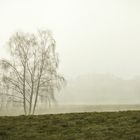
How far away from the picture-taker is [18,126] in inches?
630

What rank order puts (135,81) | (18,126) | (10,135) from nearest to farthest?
(10,135)
(18,126)
(135,81)

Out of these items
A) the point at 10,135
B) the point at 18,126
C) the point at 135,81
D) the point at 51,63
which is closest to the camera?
the point at 10,135

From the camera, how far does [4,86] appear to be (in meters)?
35.4

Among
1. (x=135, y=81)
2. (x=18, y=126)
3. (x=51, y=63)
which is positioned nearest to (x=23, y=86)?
(x=51, y=63)

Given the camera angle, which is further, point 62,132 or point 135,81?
point 135,81

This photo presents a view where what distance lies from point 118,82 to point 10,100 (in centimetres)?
13686

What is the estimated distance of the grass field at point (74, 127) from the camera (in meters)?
13.8

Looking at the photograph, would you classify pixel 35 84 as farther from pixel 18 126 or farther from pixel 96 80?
pixel 96 80

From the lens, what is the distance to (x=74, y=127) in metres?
15.4

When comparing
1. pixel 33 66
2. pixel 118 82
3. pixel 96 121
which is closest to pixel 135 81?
pixel 118 82

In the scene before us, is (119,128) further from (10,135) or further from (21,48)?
(21,48)

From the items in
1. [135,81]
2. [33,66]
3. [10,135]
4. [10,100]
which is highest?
[135,81]

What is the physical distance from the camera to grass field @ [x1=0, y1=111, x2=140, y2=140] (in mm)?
13844

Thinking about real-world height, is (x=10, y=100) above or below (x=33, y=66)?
below
